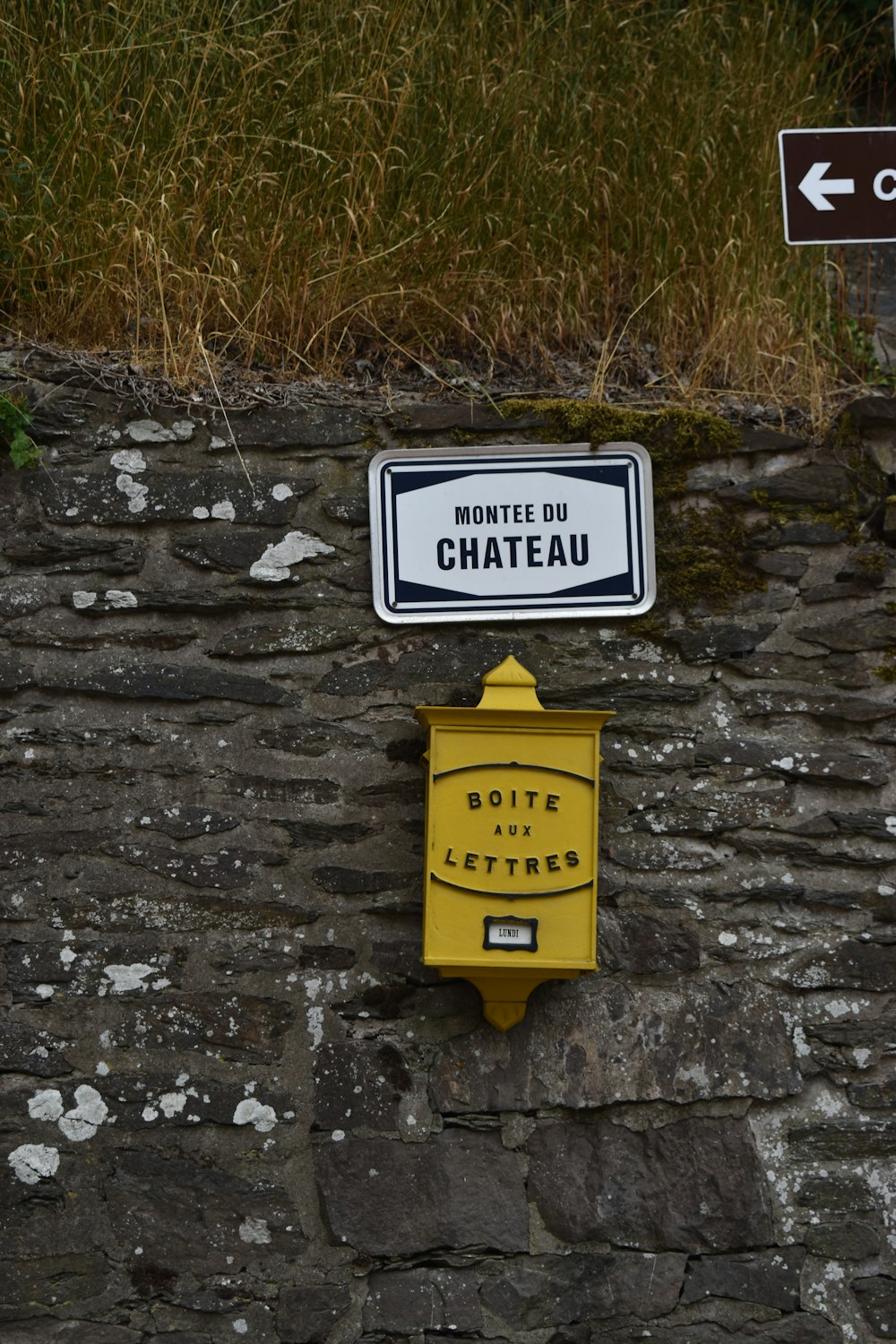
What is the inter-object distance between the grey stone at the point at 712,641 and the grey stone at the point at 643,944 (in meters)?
0.60

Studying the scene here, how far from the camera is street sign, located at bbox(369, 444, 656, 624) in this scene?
2.60 metres

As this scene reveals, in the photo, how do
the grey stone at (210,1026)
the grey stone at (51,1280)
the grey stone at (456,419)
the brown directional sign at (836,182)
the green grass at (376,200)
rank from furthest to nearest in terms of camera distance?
1. the green grass at (376,200)
2. the grey stone at (456,419)
3. the grey stone at (210,1026)
4. the grey stone at (51,1280)
5. the brown directional sign at (836,182)

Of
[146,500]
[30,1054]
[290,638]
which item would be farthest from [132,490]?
[30,1054]

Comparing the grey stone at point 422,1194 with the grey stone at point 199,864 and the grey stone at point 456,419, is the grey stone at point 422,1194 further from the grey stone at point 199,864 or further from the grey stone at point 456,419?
the grey stone at point 456,419

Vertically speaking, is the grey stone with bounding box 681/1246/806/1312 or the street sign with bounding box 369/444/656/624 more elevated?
the street sign with bounding box 369/444/656/624

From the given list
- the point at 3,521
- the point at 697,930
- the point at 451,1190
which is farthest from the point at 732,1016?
the point at 3,521

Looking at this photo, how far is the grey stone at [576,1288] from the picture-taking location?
237 cm

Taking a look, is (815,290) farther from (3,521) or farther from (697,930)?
(3,521)

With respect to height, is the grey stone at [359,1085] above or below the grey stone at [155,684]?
below

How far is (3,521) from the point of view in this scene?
103 inches

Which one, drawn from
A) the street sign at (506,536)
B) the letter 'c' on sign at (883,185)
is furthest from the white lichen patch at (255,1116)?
the letter 'c' on sign at (883,185)

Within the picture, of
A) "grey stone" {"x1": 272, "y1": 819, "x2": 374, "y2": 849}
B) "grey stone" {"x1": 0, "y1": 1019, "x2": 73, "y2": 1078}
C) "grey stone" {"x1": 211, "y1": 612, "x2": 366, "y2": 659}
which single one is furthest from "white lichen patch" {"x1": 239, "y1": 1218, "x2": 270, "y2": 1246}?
"grey stone" {"x1": 211, "y1": 612, "x2": 366, "y2": 659}

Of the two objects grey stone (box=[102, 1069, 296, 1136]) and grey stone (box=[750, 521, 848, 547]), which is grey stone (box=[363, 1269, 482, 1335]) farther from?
grey stone (box=[750, 521, 848, 547])

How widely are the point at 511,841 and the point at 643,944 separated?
0.44 meters
